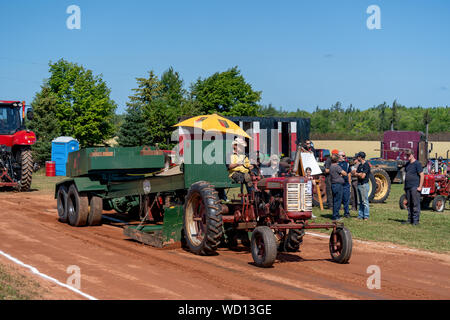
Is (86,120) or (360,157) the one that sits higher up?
(86,120)

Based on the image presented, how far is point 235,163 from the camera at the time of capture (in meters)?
9.37

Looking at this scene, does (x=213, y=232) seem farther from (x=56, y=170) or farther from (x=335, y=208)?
(x=56, y=170)

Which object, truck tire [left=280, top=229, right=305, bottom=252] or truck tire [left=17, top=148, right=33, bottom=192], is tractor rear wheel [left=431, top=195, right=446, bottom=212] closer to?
truck tire [left=280, top=229, right=305, bottom=252]

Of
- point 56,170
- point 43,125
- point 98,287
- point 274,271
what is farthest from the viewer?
point 43,125

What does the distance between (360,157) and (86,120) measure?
41.6m

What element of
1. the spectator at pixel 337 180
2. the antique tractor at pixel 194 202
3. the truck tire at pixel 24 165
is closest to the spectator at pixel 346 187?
the spectator at pixel 337 180

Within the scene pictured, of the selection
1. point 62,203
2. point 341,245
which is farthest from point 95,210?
point 341,245

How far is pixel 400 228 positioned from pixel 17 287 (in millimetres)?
8876

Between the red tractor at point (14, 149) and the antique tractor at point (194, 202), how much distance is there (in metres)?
7.71

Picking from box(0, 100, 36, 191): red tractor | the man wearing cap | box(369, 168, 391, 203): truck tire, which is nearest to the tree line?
box(0, 100, 36, 191): red tractor

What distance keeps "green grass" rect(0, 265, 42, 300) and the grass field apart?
6955 mm

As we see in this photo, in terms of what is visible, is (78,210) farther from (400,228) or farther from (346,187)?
(400,228)

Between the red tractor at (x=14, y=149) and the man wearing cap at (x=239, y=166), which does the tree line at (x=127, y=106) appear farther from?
the man wearing cap at (x=239, y=166)
